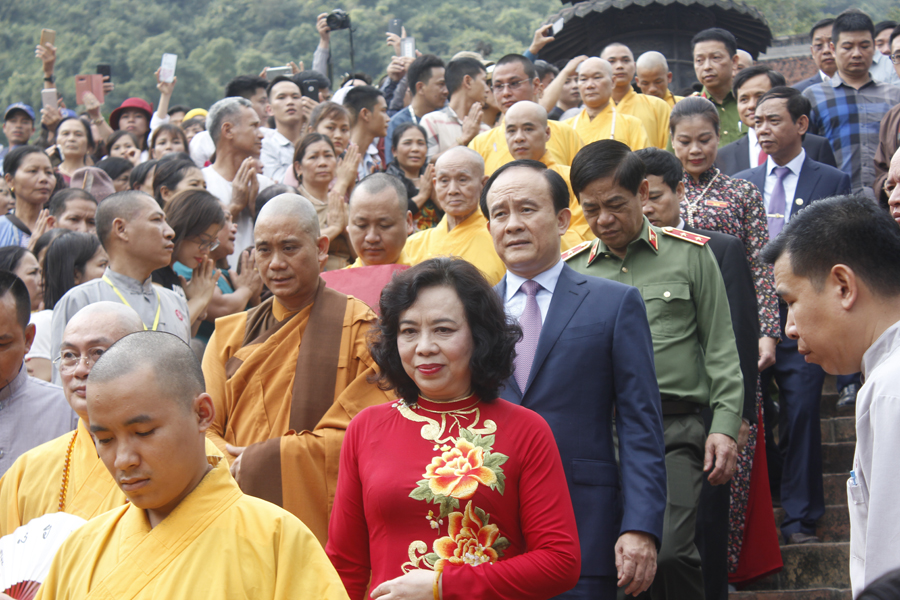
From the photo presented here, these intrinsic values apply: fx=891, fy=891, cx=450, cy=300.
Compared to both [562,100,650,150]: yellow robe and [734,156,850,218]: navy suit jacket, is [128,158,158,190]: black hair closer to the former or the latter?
[562,100,650,150]: yellow robe

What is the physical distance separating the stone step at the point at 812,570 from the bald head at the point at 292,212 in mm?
2926

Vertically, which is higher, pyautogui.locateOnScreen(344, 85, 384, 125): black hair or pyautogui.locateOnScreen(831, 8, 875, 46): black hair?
pyautogui.locateOnScreen(831, 8, 875, 46): black hair

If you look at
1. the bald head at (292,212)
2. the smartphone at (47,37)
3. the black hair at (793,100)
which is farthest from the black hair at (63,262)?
the smartphone at (47,37)

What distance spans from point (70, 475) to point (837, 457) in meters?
4.56

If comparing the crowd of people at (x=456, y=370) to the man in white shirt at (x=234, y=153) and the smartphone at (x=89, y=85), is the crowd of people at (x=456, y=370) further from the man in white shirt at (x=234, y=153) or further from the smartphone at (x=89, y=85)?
the smartphone at (x=89, y=85)

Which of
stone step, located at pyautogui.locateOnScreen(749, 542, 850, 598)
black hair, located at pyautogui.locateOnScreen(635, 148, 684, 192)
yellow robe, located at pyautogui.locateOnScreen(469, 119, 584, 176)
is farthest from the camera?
yellow robe, located at pyautogui.locateOnScreen(469, 119, 584, 176)

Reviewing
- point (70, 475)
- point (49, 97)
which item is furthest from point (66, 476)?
point (49, 97)

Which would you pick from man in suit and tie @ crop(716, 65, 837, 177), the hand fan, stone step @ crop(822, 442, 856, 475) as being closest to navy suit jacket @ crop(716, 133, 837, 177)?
man in suit and tie @ crop(716, 65, 837, 177)

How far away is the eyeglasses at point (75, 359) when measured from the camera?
3170 millimetres

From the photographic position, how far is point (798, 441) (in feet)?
16.6

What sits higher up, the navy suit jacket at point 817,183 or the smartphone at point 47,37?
the smartphone at point 47,37

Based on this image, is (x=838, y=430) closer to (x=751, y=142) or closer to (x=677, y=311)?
(x=751, y=142)

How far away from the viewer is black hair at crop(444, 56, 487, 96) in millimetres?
8320

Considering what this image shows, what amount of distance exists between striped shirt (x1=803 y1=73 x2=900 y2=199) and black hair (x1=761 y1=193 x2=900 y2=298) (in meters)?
5.45
